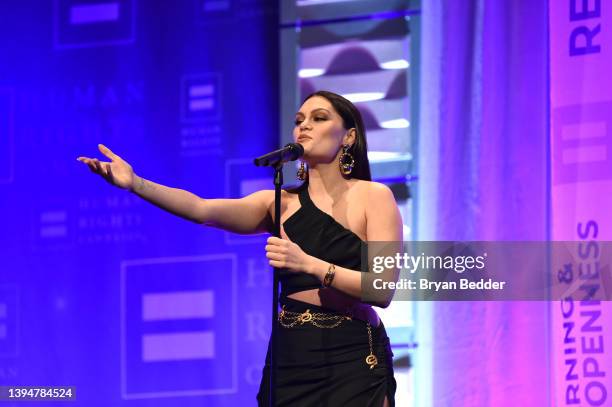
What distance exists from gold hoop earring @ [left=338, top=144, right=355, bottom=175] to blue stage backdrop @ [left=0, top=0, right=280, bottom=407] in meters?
1.34

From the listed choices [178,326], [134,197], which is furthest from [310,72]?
[178,326]

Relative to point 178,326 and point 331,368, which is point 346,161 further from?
point 178,326

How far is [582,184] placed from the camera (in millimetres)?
3293

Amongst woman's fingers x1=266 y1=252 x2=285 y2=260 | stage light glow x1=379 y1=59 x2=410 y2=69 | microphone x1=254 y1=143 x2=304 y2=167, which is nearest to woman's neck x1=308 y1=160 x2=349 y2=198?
microphone x1=254 y1=143 x2=304 y2=167

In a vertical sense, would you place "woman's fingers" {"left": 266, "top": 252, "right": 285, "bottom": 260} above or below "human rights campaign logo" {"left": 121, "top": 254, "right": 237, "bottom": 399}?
above

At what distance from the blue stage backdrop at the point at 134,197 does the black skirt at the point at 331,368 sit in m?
1.43

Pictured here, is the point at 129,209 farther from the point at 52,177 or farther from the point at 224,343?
the point at 224,343

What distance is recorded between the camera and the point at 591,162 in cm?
331

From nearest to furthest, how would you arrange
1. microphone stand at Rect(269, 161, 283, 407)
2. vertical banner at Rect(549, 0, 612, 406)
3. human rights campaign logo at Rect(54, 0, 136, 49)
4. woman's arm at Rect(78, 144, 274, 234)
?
1. microphone stand at Rect(269, 161, 283, 407)
2. woman's arm at Rect(78, 144, 274, 234)
3. vertical banner at Rect(549, 0, 612, 406)
4. human rights campaign logo at Rect(54, 0, 136, 49)

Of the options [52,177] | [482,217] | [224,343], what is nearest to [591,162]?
[482,217]

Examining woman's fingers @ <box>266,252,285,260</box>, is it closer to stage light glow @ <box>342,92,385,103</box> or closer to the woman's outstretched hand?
the woman's outstretched hand

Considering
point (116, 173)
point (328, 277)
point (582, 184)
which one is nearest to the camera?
point (328, 277)

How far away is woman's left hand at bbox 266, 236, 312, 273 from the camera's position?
2191 millimetres

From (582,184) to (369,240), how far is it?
1.18 metres
